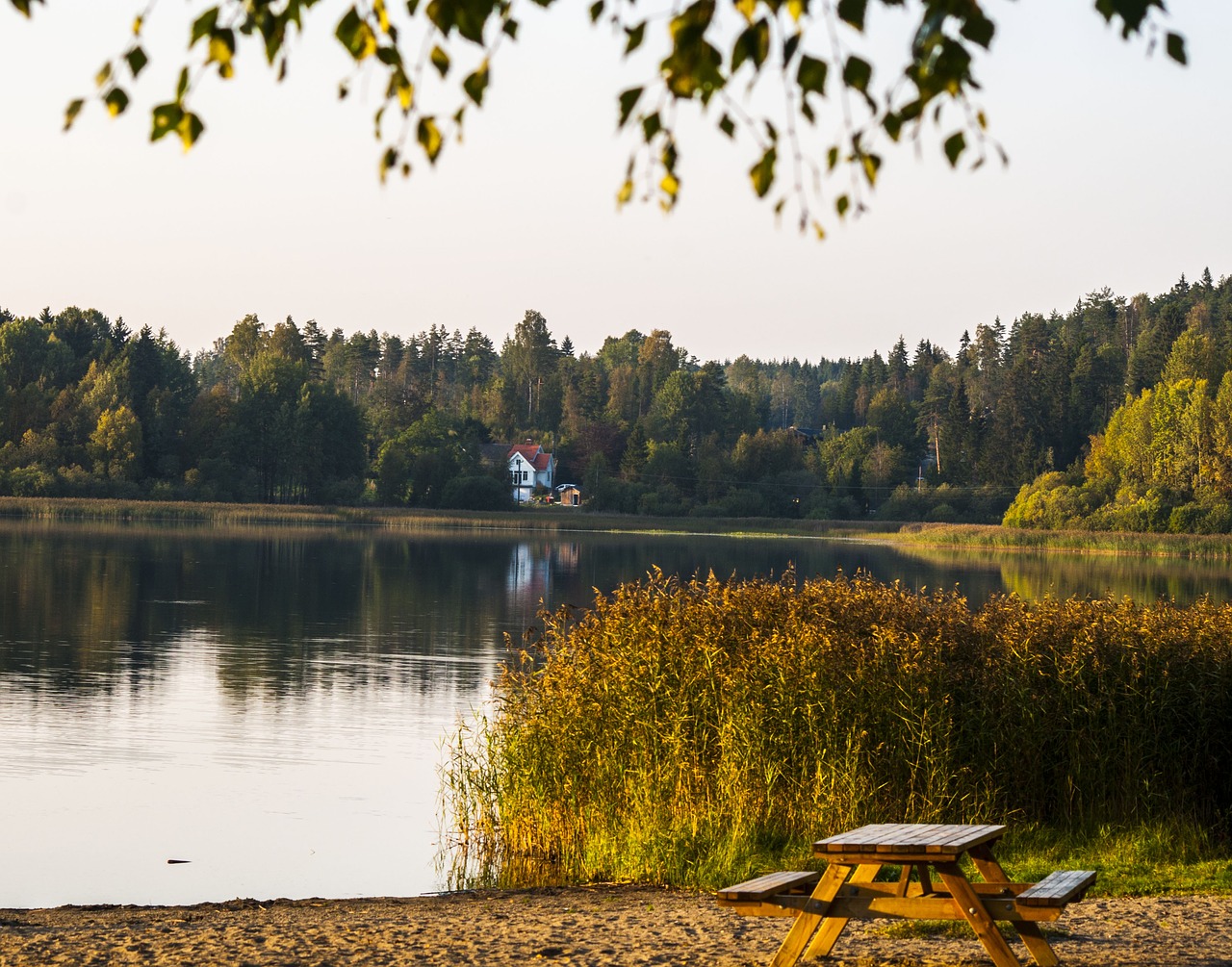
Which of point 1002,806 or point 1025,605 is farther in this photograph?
point 1025,605

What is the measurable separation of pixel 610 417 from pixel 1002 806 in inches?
5686

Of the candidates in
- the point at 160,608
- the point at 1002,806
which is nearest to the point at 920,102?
the point at 1002,806

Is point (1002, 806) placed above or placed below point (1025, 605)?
below

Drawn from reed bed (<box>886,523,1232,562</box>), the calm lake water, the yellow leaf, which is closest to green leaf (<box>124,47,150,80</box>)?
the yellow leaf

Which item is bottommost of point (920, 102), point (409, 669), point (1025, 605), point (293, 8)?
point (409, 669)

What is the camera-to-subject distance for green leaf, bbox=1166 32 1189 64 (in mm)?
4320

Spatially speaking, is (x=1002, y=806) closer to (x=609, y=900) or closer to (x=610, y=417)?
(x=609, y=900)

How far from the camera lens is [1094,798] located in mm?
12930

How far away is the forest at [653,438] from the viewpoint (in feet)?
345

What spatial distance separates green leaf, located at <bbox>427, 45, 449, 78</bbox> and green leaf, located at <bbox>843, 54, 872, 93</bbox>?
4.42ft

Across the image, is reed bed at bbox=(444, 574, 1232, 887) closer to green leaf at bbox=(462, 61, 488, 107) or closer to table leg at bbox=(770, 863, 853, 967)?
table leg at bbox=(770, 863, 853, 967)

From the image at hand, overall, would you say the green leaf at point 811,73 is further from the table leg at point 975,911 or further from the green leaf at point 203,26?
the table leg at point 975,911

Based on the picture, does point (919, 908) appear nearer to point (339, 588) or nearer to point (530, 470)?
point (339, 588)

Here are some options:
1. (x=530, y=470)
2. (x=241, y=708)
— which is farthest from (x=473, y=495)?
(x=241, y=708)
